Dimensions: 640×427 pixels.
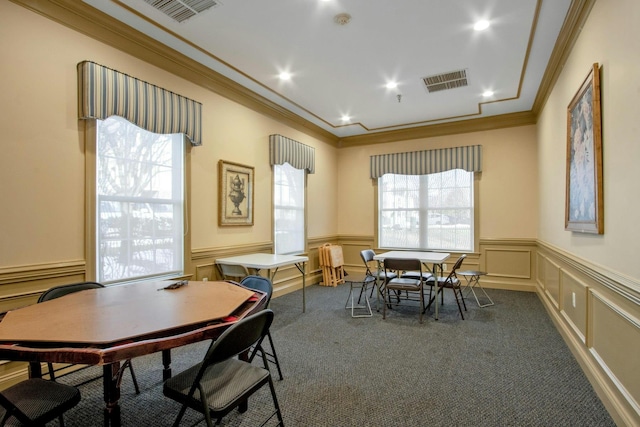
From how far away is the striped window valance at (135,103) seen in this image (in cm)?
274

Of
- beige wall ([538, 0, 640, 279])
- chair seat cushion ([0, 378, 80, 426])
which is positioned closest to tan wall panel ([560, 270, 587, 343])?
beige wall ([538, 0, 640, 279])

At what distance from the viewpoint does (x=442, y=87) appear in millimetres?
4418

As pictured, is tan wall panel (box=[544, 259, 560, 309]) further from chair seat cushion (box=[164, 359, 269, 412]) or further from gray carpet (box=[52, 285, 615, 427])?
chair seat cushion (box=[164, 359, 269, 412])

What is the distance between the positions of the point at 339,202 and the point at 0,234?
5486 millimetres

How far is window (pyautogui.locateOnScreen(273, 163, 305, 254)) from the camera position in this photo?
5.27 metres

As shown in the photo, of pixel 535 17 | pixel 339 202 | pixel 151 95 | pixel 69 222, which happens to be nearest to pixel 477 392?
pixel 535 17

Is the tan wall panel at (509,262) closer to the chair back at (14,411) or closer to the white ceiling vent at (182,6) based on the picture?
the white ceiling vent at (182,6)

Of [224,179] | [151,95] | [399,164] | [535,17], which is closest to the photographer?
[535,17]

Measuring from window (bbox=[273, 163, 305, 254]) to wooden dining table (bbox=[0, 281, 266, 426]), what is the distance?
3.11 metres

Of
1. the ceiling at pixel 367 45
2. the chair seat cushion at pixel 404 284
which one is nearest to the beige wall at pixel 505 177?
the ceiling at pixel 367 45

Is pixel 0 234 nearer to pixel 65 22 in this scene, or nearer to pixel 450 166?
pixel 65 22

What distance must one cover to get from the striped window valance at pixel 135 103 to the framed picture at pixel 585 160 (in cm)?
365

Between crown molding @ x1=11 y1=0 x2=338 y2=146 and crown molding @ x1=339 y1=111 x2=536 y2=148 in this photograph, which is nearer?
crown molding @ x1=11 y1=0 x2=338 y2=146

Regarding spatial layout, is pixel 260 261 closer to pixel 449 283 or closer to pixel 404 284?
pixel 404 284
